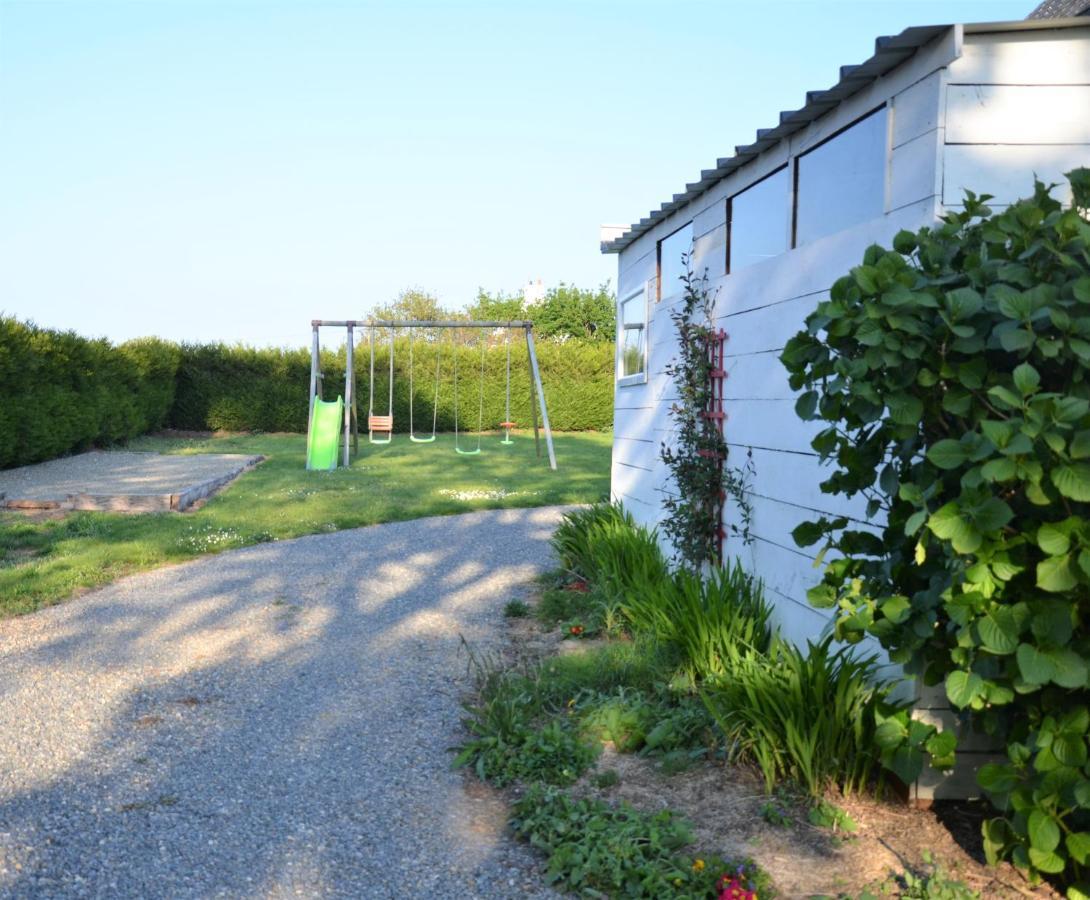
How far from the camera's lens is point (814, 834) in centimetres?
316

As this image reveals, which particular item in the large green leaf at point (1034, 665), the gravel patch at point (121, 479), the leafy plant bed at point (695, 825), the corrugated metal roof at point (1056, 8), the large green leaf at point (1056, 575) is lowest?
the leafy plant bed at point (695, 825)

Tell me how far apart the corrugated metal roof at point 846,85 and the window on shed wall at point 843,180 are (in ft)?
0.44

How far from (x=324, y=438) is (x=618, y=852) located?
13.6m

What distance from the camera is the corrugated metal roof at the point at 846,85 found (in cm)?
322

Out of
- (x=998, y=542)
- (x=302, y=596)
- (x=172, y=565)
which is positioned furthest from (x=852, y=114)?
(x=172, y=565)

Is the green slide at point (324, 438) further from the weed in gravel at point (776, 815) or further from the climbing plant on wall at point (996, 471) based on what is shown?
the climbing plant on wall at point (996, 471)

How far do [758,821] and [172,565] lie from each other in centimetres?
600

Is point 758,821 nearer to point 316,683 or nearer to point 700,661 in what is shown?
point 700,661

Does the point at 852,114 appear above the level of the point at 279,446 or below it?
above

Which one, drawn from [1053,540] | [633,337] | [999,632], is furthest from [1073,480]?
[633,337]

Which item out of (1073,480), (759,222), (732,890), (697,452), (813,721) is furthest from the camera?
(697,452)

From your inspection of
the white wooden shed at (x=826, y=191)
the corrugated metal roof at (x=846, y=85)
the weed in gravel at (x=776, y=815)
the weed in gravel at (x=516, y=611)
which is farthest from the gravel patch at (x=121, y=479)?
the weed in gravel at (x=776, y=815)

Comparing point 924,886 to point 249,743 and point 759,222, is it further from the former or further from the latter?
point 759,222

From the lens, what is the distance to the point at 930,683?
284cm
